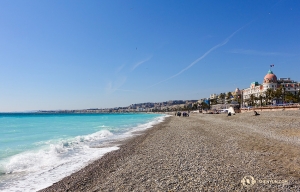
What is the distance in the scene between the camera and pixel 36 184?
7.23m

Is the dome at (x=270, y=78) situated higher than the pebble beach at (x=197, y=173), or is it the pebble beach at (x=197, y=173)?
the dome at (x=270, y=78)

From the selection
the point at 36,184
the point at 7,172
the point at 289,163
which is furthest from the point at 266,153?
the point at 7,172

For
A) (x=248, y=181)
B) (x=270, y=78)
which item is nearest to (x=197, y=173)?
(x=248, y=181)

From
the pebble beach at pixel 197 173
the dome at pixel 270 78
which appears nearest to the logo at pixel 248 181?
the pebble beach at pixel 197 173

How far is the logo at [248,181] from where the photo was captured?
578 cm

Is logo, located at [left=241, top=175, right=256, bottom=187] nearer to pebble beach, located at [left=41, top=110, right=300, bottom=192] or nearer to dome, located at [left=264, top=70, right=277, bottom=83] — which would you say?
pebble beach, located at [left=41, top=110, right=300, bottom=192]

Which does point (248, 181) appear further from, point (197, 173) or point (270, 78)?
point (270, 78)

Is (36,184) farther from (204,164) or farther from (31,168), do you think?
(204,164)

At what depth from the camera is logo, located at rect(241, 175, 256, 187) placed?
5777 mm

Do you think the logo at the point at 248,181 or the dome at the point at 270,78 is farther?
the dome at the point at 270,78

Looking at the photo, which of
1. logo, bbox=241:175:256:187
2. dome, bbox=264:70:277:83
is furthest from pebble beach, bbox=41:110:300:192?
dome, bbox=264:70:277:83

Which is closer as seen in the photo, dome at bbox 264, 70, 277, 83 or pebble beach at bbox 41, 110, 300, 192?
pebble beach at bbox 41, 110, 300, 192

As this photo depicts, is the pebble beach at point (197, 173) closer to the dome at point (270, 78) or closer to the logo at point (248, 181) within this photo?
the logo at point (248, 181)

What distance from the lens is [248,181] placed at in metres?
6.00
